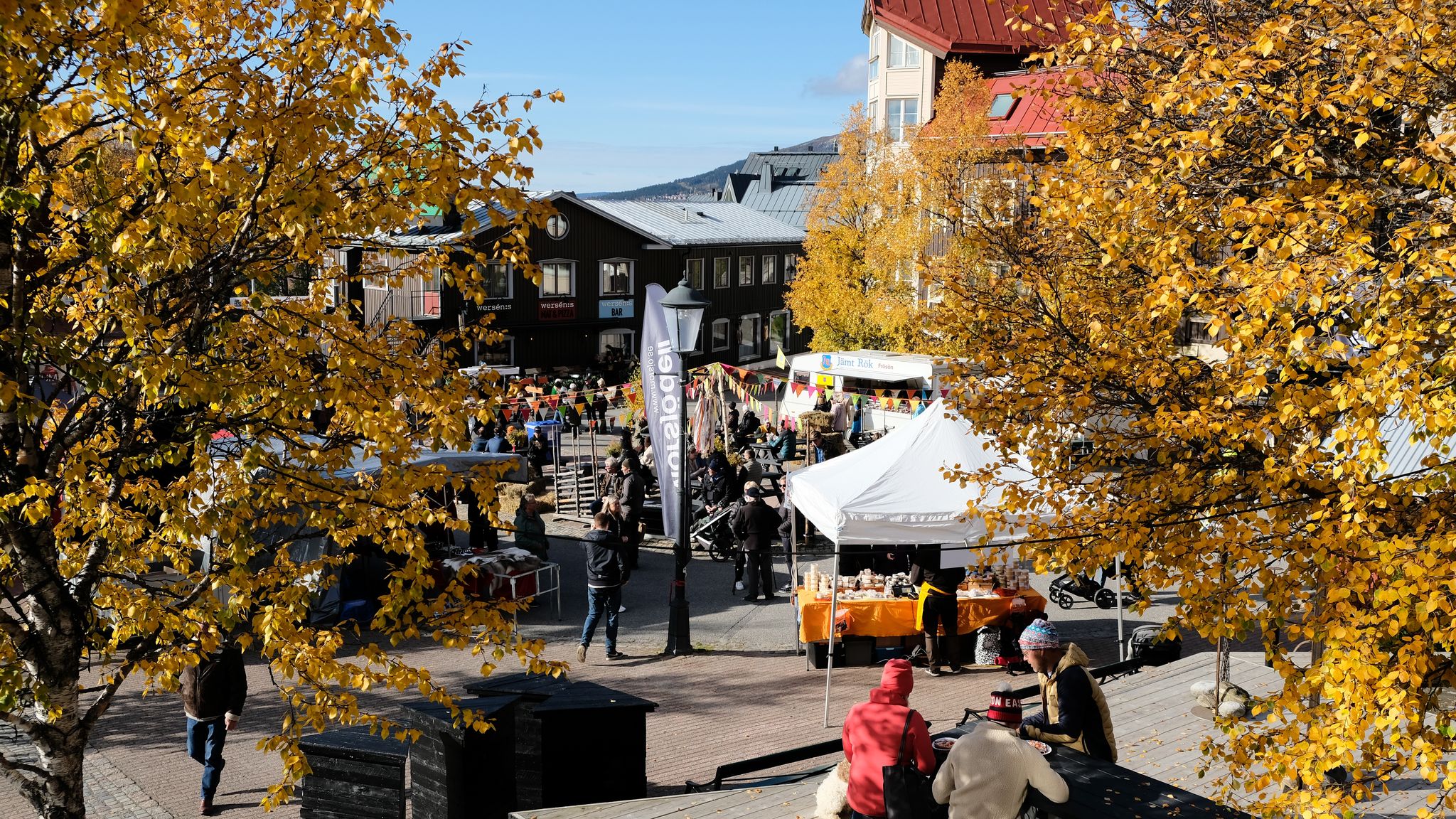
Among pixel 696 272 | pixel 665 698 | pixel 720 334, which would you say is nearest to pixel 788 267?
pixel 720 334

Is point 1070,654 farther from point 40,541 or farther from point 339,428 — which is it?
point 40,541

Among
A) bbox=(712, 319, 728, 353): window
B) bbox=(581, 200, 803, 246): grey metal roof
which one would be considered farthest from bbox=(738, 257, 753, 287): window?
bbox=(712, 319, 728, 353): window

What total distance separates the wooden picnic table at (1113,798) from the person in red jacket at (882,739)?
→ 651mm

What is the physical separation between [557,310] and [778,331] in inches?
675

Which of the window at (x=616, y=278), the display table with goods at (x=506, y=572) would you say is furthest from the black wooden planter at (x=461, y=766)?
the window at (x=616, y=278)

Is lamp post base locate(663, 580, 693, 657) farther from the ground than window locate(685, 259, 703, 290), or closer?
closer

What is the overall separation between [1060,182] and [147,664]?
5.52 m

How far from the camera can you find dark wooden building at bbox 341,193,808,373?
4275 centimetres

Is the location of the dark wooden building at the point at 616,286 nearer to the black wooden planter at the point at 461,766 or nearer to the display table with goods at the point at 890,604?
the display table with goods at the point at 890,604

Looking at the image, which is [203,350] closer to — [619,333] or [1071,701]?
[1071,701]

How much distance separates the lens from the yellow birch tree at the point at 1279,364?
183 inches

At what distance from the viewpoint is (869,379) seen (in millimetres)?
33594

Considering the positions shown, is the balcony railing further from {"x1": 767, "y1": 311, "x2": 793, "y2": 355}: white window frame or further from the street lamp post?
the street lamp post

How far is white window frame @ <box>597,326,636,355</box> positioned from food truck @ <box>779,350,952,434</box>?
14.0 metres
